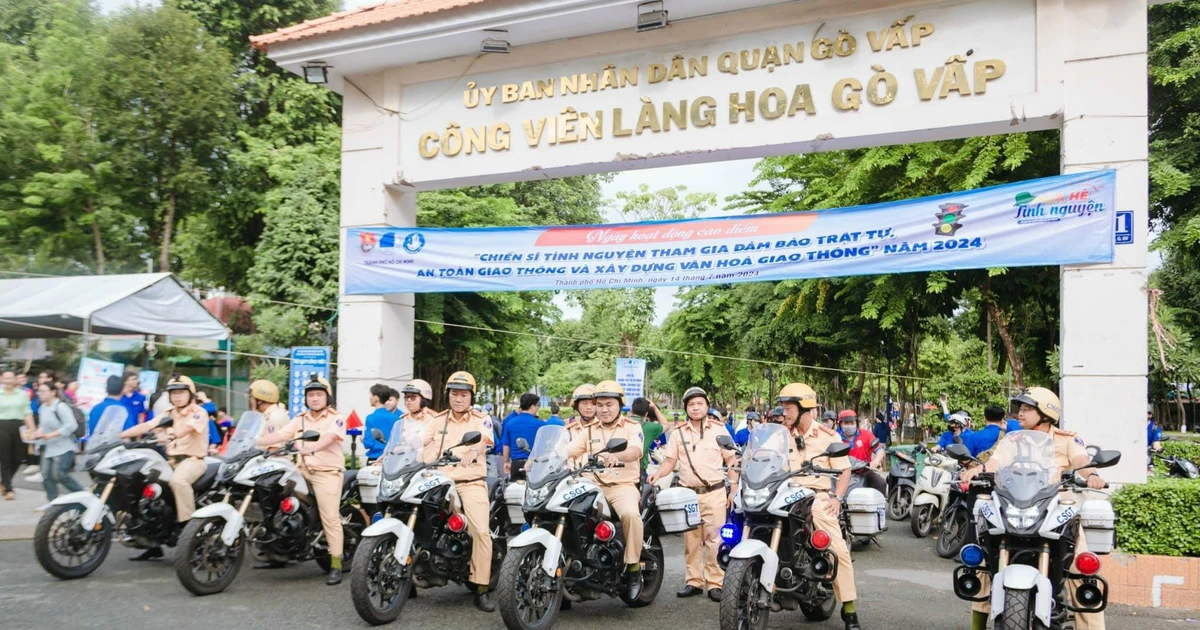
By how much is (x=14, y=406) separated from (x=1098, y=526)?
12.6 metres

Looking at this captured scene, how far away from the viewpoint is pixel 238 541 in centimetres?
752

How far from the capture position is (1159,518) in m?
7.61

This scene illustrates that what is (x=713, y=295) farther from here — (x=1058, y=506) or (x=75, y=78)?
(x=1058, y=506)

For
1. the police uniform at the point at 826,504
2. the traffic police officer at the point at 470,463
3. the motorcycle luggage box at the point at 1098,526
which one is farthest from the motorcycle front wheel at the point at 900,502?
the traffic police officer at the point at 470,463

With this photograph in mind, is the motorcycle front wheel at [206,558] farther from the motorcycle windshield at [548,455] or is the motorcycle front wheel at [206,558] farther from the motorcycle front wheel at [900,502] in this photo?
the motorcycle front wheel at [900,502]

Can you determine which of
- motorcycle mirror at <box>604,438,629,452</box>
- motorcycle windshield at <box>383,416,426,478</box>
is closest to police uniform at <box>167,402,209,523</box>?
motorcycle windshield at <box>383,416,426,478</box>

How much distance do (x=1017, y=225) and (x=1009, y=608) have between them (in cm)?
480

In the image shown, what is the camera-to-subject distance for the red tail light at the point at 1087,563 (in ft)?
17.6

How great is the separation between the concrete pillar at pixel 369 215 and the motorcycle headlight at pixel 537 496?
544cm

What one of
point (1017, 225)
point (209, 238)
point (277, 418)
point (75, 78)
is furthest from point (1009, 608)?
point (75, 78)

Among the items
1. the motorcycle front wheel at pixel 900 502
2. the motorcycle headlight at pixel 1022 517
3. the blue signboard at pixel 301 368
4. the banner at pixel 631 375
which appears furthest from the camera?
the banner at pixel 631 375

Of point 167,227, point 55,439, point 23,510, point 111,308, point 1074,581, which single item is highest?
point 167,227

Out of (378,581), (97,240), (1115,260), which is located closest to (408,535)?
(378,581)

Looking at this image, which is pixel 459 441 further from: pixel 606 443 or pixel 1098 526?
pixel 1098 526
